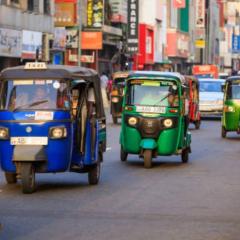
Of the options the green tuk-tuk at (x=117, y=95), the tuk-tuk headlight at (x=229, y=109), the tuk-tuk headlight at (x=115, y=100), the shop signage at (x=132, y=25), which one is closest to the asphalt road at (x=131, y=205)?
the tuk-tuk headlight at (x=229, y=109)

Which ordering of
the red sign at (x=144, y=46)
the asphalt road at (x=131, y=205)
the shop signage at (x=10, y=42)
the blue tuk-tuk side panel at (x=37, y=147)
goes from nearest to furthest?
the asphalt road at (x=131, y=205), the blue tuk-tuk side panel at (x=37, y=147), the shop signage at (x=10, y=42), the red sign at (x=144, y=46)

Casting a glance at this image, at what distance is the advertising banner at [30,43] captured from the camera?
46406 millimetres

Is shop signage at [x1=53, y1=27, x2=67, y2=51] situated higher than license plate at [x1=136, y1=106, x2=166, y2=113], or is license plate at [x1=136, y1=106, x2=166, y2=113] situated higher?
shop signage at [x1=53, y1=27, x2=67, y2=51]

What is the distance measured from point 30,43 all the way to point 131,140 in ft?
95.6

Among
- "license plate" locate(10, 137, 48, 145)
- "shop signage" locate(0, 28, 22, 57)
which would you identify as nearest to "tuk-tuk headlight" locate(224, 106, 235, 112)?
"license plate" locate(10, 137, 48, 145)

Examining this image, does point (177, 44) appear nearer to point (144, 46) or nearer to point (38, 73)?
point (144, 46)

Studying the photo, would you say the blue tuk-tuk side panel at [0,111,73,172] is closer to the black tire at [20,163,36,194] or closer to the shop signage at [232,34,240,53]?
the black tire at [20,163,36,194]

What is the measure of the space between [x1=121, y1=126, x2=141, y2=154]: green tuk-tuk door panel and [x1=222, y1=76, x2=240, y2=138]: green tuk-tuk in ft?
30.3

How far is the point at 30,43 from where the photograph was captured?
47.2 metres

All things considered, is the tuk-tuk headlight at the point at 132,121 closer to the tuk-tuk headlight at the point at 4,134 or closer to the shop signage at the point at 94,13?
the tuk-tuk headlight at the point at 4,134

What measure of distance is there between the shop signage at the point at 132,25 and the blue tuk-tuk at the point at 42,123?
5163 centimetres

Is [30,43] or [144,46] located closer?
[30,43]

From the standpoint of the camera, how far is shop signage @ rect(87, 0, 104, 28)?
5616 centimetres

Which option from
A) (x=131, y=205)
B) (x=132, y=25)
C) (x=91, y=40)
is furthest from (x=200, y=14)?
(x=131, y=205)
